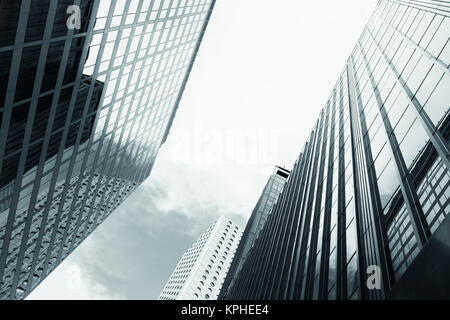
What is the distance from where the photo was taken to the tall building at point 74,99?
73.5 ft

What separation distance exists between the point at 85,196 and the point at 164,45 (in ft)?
78.6

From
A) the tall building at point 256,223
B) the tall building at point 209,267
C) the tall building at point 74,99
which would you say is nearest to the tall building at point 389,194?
the tall building at point 74,99

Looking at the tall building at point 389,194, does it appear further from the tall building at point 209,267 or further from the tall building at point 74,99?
the tall building at point 209,267

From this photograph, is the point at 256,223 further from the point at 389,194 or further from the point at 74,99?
the point at 389,194

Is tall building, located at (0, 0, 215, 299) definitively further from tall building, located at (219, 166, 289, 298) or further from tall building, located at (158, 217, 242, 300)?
tall building, located at (158, 217, 242, 300)

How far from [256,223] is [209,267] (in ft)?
152

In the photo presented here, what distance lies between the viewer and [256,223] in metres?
79.4

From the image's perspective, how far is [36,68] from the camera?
76.1ft

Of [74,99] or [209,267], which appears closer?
[74,99]

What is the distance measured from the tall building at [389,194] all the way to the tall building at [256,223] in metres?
38.4

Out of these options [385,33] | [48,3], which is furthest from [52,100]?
[385,33]

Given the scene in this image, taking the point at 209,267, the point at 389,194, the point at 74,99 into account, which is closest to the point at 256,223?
the point at 209,267
